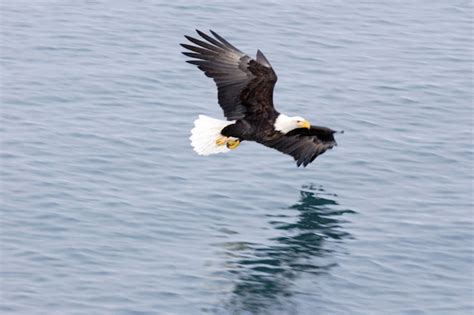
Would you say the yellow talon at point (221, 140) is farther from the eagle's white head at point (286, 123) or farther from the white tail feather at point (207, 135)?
the eagle's white head at point (286, 123)

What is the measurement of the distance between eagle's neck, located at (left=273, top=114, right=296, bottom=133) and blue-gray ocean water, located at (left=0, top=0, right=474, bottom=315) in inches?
61.3

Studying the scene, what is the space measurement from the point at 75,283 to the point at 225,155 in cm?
560

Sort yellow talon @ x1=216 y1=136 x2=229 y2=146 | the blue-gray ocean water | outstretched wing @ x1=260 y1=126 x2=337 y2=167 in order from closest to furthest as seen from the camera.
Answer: the blue-gray ocean water < yellow talon @ x1=216 y1=136 x2=229 y2=146 < outstretched wing @ x1=260 y1=126 x2=337 y2=167

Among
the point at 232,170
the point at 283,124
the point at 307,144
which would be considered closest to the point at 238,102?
the point at 283,124

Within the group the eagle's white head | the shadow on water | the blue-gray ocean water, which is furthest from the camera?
the eagle's white head

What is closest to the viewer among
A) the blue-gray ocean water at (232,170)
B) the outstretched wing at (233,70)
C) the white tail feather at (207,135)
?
the blue-gray ocean water at (232,170)

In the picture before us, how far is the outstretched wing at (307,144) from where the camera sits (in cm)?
2047

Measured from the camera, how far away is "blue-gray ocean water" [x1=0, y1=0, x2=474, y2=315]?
1839 centimetres

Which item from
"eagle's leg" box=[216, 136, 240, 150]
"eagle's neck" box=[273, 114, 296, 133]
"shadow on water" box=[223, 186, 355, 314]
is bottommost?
"shadow on water" box=[223, 186, 355, 314]

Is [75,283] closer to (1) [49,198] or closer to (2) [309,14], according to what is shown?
(1) [49,198]

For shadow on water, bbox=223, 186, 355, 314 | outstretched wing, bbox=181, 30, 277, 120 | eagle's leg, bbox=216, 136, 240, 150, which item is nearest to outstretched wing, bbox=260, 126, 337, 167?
eagle's leg, bbox=216, 136, 240, 150

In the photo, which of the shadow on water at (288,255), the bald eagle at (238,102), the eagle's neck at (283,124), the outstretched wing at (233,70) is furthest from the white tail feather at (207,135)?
the shadow on water at (288,255)

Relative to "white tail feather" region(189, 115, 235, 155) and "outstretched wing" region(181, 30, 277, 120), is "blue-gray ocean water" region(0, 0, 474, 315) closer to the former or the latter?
"white tail feather" region(189, 115, 235, 155)

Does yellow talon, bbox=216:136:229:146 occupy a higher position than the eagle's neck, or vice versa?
the eagle's neck
